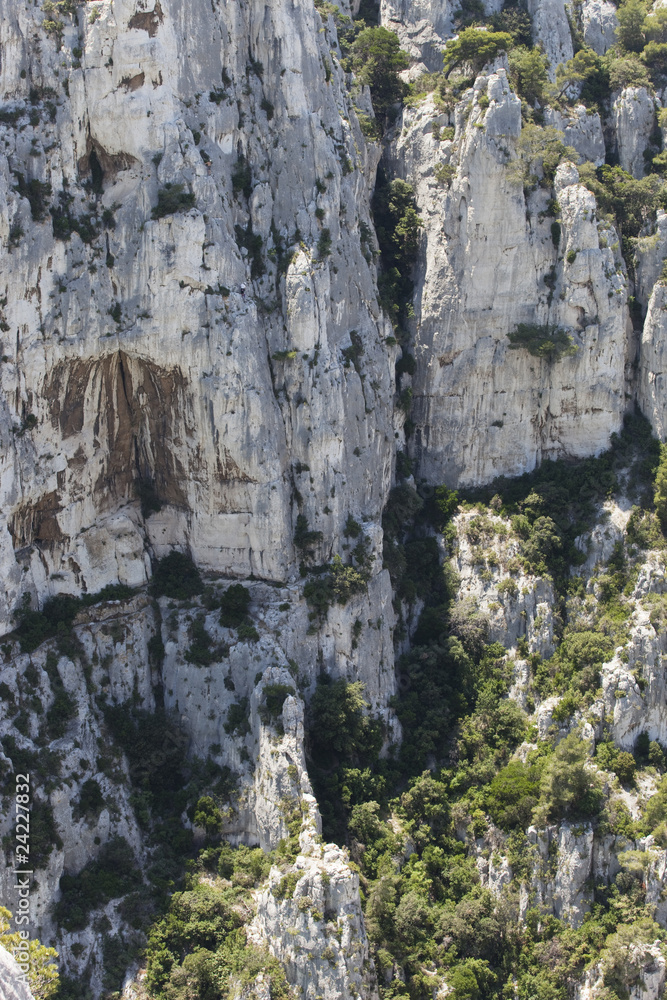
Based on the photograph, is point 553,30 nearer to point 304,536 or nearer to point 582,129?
point 582,129

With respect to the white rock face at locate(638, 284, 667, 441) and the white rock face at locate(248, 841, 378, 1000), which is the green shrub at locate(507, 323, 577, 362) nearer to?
the white rock face at locate(638, 284, 667, 441)

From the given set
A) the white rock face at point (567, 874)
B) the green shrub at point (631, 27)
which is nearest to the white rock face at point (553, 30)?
the green shrub at point (631, 27)

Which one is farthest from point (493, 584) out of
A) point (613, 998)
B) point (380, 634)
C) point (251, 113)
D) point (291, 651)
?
point (251, 113)

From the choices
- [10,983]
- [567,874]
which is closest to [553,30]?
[567,874]

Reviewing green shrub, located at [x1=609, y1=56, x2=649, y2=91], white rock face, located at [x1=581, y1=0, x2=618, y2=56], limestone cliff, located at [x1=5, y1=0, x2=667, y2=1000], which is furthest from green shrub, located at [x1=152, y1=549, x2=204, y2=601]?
white rock face, located at [x1=581, y1=0, x2=618, y2=56]

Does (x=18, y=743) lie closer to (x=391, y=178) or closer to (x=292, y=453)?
(x=292, y=453)

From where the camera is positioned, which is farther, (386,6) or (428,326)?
(386,6)
